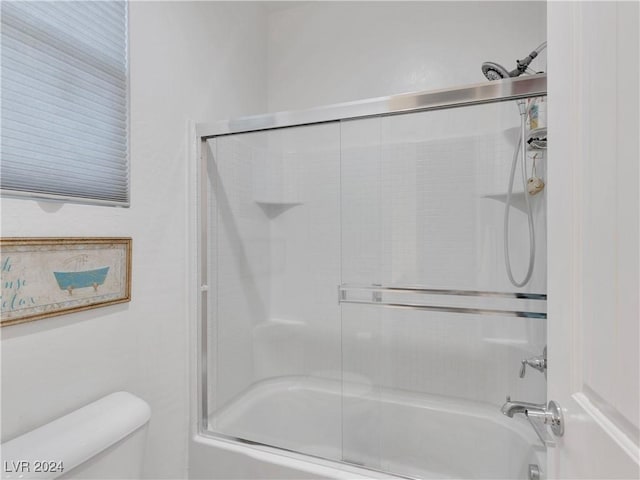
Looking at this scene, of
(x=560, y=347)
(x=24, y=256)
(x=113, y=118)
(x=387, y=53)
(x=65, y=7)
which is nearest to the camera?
(x=560, y=347)

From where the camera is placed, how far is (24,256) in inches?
36.2

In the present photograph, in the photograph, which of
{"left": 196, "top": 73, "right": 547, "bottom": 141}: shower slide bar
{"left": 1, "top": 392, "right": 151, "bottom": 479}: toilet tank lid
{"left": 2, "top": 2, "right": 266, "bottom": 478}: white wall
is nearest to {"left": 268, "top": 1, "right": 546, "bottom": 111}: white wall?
{"left": 2, "top": 2, "right": 266, "bottom": 478}: white wall

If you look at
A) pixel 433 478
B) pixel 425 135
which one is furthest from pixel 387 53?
pixel 433 478

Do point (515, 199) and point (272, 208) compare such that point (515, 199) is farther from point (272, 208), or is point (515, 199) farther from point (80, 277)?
point (80, 277)

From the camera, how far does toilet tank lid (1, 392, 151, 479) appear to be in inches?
32.2

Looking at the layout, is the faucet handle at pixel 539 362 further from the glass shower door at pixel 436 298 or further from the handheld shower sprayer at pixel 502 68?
the handheld shower sprayer at pixel 502 68

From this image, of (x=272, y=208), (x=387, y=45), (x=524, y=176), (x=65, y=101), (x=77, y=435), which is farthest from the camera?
(x=387, y=45)

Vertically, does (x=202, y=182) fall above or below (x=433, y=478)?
above

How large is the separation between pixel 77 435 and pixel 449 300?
1187 millimetres

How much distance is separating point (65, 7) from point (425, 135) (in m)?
1.17

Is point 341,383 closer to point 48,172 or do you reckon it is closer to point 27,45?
point 48,172

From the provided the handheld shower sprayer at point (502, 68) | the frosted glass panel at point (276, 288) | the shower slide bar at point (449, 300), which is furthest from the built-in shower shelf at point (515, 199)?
the frosted glass panel at point (276, 288)

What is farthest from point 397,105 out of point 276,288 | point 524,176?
point 276,288

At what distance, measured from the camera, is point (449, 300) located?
1.31m
